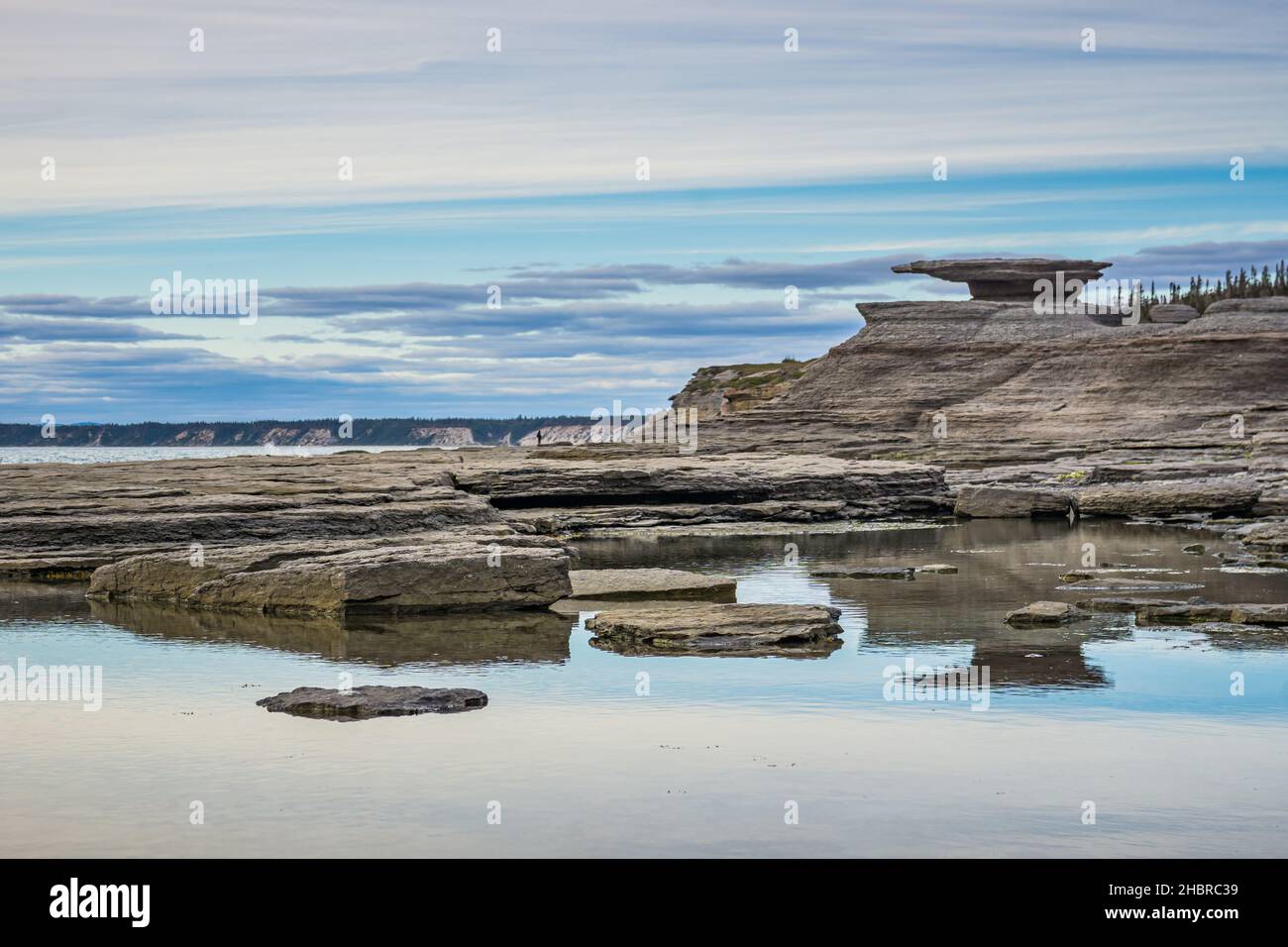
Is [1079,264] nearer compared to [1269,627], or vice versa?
[1269,627]

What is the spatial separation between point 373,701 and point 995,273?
221 feet

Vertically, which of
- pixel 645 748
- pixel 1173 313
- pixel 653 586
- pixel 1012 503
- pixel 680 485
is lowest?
pixel 645 748

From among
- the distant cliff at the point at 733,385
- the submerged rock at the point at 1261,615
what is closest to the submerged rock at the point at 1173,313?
the distant cliff at the point at 733,385

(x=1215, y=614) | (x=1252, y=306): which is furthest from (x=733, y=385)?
(x=1215, y=614)

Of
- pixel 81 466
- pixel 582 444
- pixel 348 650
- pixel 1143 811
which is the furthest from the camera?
pixel 582 444

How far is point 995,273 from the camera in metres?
73.0

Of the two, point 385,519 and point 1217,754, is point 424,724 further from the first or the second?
point 385,519

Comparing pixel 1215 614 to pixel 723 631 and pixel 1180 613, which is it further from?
pixel 723 631

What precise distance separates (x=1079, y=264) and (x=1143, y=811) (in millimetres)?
71998

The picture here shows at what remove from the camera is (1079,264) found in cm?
7525

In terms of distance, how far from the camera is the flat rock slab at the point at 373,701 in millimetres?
9414

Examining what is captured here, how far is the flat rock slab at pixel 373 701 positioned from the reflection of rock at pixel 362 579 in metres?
4.52
